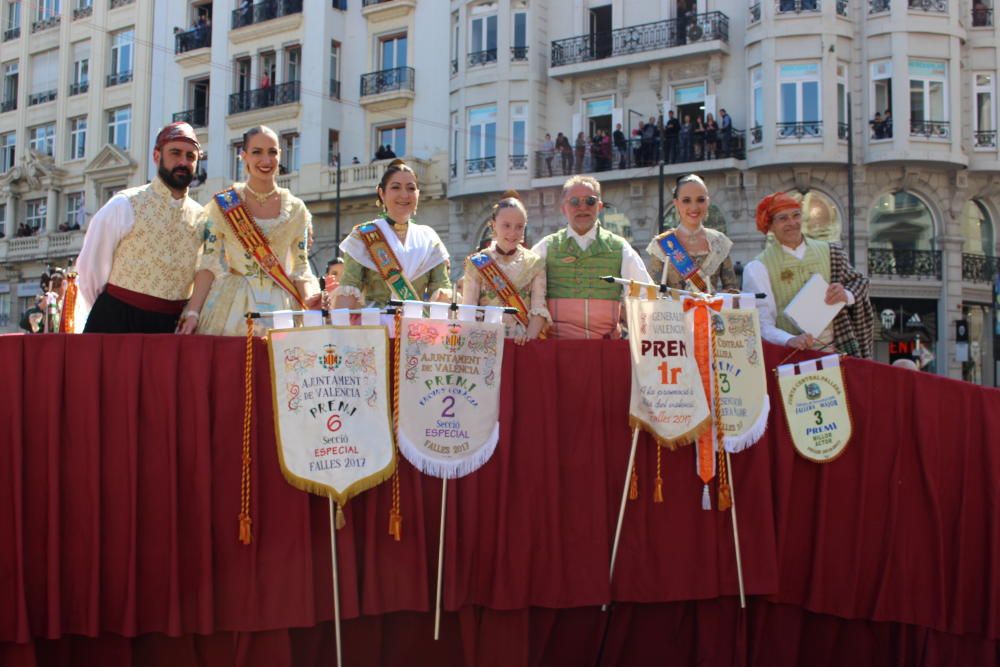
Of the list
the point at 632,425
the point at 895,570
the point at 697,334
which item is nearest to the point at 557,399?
the point at 632,425

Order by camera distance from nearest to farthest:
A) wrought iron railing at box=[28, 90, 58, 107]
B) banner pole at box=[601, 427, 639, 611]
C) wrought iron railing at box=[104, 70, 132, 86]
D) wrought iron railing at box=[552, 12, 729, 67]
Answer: banner pole at box=[601, 427, 639, 611] → wrought iron railing at box=[552, 12, 729, 67] → wrought iron railing at box=[104, 70, 132, 86] → wrought iron railing at box=[28, 90, 58, 107]

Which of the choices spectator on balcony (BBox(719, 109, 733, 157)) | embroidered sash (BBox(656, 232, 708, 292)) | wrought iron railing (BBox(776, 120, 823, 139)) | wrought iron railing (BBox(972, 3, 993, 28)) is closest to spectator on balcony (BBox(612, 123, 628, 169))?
spectator on balcony (BBox(719, 109, 733, 157))

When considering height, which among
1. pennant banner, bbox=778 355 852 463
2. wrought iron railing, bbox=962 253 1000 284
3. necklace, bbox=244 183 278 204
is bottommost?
pennant banner, bbox=778 355 852 463

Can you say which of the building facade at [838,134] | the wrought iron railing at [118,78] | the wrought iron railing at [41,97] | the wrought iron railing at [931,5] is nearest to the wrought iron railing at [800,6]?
the building facade at [838,134]

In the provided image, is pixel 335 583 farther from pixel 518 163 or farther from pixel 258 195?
pixel 518 163

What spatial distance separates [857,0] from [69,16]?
29791 mm

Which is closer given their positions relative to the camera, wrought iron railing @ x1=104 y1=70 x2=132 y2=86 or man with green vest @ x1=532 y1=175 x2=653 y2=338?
man with green vest @ x1=532 y1=175 x2=653 y2=338

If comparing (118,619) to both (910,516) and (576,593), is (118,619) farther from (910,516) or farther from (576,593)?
(910,516)

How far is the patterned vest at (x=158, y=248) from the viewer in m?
4.98

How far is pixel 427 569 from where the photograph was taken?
4.53 m

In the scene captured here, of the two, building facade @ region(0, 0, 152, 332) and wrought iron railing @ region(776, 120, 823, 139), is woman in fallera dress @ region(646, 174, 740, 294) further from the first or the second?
building facade @ region(0, 0, 152, 332)

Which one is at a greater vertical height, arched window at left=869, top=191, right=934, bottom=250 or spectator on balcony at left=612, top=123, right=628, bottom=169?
spectator on balcony at left=612, top=123, right=628, bottom=169

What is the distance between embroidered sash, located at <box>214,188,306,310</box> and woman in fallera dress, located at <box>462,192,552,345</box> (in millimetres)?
1024

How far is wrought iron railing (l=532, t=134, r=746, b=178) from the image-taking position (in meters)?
24.6
